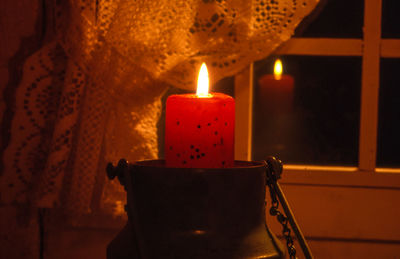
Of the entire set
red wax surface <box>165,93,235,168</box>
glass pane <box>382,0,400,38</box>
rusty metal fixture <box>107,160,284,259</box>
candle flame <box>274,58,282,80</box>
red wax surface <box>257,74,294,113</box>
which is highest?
glass pane <box>382,0,400,38</box>

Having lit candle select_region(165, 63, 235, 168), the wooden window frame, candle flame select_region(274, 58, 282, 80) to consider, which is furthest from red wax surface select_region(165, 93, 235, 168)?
candle flame select_region(274, 58, 282, 80)

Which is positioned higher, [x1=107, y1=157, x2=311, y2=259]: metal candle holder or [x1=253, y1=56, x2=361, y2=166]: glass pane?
[x1=253, y1=56, x2=361, y2=166]: glass pane

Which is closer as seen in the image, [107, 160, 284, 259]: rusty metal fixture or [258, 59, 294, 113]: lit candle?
[107, 160, 284, 259]: rusty metal fixture

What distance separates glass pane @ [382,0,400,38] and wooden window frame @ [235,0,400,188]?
174 mm

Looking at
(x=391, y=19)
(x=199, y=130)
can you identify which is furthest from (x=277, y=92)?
(x=199, y=130)

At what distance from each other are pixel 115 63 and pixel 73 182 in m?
0.24

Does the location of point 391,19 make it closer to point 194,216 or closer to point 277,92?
point 277,92

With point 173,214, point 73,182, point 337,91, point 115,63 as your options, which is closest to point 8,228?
point 73,182

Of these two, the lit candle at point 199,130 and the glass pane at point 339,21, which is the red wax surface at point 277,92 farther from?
the lit candle at point 199,130

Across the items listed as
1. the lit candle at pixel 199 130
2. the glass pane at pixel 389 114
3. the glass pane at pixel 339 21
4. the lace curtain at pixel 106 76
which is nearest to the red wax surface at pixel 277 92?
the glass pane at pixel 339 21

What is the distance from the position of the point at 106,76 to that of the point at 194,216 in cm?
41

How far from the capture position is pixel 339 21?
1282 mm

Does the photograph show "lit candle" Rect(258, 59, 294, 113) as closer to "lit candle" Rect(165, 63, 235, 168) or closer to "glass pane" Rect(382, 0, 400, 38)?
"glass pane" Rect(382, 0, 400, 38)

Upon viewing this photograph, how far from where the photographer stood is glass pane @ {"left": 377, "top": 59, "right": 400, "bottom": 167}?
1.20 meters
